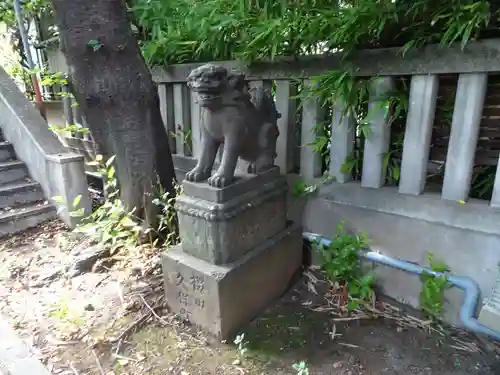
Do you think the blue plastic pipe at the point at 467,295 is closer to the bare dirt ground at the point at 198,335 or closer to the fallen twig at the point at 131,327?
the bare dirt ground at the point at 198,335

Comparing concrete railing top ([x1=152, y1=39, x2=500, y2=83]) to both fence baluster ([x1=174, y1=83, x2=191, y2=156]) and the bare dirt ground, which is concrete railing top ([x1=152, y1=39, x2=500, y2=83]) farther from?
the bare dirt ground

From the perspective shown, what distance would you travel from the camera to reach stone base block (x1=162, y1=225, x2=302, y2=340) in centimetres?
221

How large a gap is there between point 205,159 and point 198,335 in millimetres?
1187

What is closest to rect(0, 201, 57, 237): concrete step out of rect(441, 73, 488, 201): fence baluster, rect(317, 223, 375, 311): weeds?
rect(317, 223, 375, 311): weeds

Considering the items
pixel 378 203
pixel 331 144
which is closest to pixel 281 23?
pixel 331 144

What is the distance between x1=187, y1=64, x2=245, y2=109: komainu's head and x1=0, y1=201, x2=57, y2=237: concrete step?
9.61 feet

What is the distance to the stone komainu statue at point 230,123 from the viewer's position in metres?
2.09

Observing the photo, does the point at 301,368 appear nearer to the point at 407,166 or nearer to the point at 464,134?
the point at 407,166

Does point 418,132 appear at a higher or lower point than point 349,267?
higher

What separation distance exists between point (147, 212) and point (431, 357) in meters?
2.46

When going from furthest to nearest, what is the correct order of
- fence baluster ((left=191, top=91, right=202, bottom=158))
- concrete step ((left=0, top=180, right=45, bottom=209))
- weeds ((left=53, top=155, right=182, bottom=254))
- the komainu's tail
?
concrete step ((left=0, top=180, right=45, bottom=209)), fence baluster ((left=191, top=91, right=202, bottom=158)), weeds ((left=53, top=155, right=182, bottom=254)), the komainu's tail

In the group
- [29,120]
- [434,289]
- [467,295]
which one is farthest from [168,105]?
[467,295]

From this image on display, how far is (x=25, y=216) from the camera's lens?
3.90 meters

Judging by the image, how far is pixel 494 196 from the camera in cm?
213
